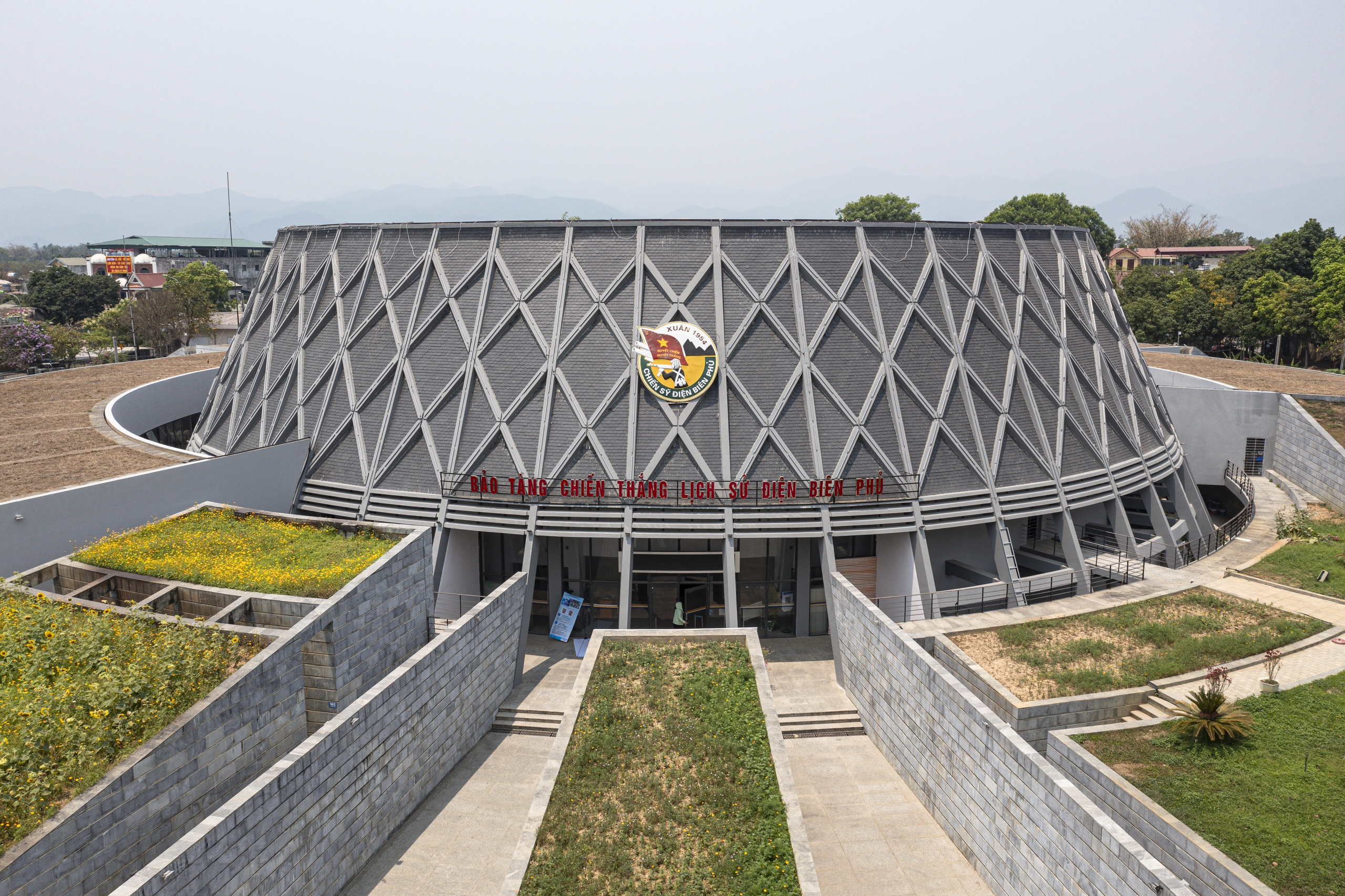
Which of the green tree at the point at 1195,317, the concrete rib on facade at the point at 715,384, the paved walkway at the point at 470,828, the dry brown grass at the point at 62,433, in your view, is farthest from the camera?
the green tree at the point at 1195,317

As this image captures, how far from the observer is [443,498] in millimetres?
29188

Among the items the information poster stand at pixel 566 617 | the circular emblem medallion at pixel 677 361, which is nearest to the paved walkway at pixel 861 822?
the information poster stand at pixel 566 617

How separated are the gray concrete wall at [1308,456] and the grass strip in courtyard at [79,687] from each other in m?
43.8

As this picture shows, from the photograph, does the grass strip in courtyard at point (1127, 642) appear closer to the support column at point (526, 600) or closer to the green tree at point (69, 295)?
the support column at point (526, 600)

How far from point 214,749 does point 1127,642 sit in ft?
77.7

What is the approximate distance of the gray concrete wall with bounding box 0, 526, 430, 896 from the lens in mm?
12984

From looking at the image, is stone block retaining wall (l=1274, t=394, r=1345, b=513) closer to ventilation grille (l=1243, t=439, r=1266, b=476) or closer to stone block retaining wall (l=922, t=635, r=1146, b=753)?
ventilation grille (l=1243, t=439, r=1266, b=476)

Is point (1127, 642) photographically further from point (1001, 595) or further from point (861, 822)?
point (861, 822)

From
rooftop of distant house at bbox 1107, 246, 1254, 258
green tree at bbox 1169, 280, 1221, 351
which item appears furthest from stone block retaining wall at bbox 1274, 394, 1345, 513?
rooftop of distant house at bbox 1107, 246, 1254, 258

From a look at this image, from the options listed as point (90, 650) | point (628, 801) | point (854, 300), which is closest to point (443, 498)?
point (90, 650)

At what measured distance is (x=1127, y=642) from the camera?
22.8 meters

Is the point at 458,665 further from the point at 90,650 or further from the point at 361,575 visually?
the point at 90,650

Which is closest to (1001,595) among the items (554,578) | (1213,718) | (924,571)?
(924,571)

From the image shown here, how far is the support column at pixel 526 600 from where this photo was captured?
26.9 meters
